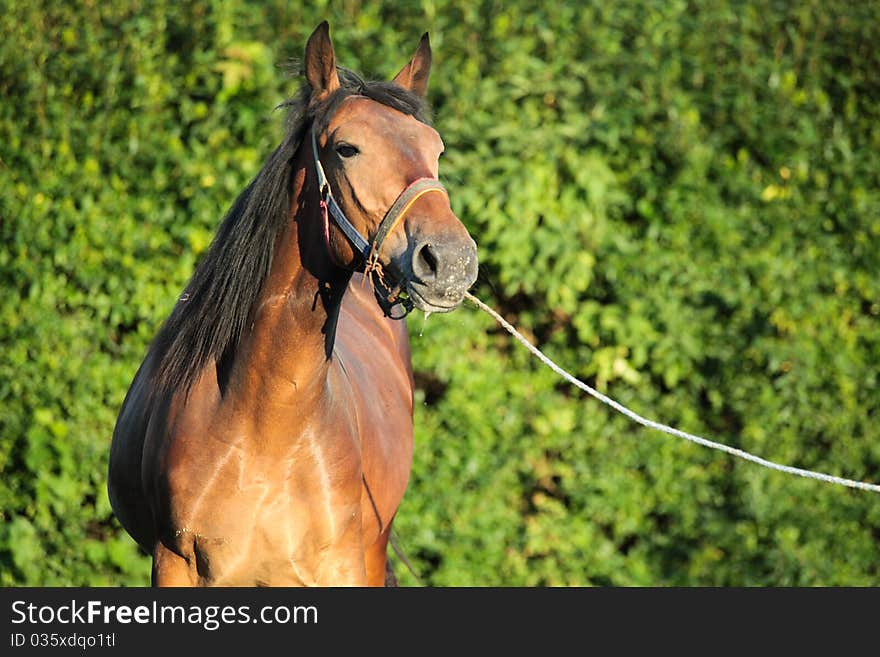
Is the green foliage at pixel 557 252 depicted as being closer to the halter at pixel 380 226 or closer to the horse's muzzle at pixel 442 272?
the halter at pixel 380 226

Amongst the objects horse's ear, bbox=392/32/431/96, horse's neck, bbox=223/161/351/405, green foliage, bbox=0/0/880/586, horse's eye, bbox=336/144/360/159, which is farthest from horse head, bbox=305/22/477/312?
green foliage, bbox=0/0/880/586

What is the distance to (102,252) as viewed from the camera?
5875 mm

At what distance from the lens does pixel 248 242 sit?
10.8ft

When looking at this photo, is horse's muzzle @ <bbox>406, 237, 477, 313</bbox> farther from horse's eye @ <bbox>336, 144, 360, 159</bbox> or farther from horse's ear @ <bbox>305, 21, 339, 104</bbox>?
horse's ear @ <bbox>305, 21, 339, 104</bbox>

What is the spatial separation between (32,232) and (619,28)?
297 centimetres

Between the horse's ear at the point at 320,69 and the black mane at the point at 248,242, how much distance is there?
0.03 m

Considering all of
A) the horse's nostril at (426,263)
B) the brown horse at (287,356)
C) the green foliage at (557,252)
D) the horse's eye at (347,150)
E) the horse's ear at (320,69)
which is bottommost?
the green foliage at (557,252)

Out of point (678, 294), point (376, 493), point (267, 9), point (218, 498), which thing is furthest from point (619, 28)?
point (218, 498)

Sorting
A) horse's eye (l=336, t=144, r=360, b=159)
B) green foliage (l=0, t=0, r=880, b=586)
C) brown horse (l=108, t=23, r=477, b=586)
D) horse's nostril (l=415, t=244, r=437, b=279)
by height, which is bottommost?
green foliage (l=0, t=0, r=880, b=586)

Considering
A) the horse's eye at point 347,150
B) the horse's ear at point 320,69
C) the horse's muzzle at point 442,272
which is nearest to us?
the horse's muzzle at point 442,272

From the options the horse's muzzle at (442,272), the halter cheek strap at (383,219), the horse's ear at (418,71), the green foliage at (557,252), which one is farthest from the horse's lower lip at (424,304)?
the green foliage at (557,252)

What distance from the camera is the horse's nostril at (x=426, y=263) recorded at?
2820 millimetres

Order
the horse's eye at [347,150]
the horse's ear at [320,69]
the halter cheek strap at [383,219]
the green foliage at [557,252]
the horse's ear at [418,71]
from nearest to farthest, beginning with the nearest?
the halter cheek strap at [383,219] < the horse's eye at [347,150] < the horse's ear at [320,69] < the horse's ear at [418,71] < the green foliage at [557,252]

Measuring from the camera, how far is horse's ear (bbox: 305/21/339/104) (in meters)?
3.20
